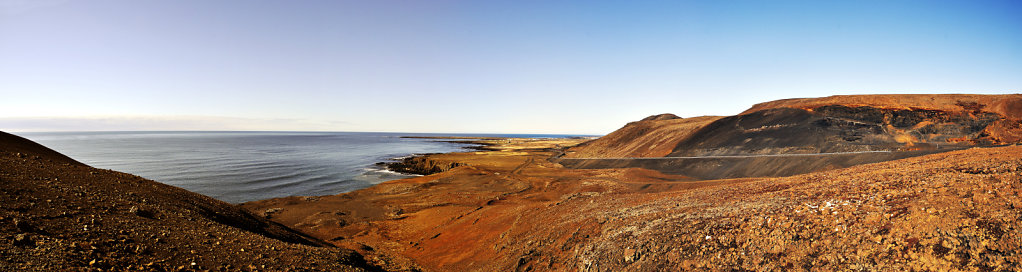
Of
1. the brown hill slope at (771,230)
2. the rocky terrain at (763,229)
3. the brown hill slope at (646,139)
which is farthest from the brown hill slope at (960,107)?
the brown hill slope at (771,230)

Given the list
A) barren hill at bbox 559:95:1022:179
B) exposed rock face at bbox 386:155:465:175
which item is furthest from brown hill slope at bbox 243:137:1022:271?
exposed rock face at bbox 386:155:465:175

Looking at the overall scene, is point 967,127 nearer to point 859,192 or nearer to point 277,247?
point 859,192

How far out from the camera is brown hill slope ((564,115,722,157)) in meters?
26.5

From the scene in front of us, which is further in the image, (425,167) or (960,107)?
(425,167)

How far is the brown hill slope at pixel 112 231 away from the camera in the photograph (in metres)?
4.57

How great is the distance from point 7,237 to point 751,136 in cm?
2693

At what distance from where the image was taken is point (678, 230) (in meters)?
6.92

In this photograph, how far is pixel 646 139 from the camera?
29.8 m

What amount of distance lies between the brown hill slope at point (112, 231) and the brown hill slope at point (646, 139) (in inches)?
931

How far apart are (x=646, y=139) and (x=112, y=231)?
30048 millimetres

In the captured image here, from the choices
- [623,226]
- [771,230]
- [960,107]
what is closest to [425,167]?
[623,226]

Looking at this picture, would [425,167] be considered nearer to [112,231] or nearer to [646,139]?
[646,139]

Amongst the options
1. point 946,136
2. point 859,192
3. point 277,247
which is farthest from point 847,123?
point 277,247

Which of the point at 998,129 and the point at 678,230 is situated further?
the point at 998,129
